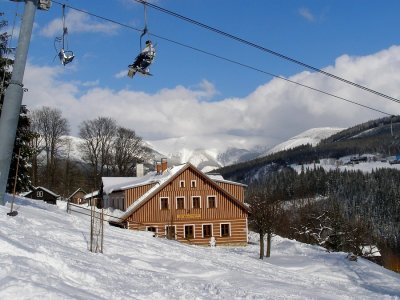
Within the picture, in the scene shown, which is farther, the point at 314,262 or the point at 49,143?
the point at 49,143

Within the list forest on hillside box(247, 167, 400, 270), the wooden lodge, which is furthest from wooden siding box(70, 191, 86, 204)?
the wooden lodge

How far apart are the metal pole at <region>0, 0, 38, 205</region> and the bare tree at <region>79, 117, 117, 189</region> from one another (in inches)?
2039

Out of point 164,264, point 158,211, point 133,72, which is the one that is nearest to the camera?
point 133,72

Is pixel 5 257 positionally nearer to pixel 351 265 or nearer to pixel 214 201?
pixel 351 265

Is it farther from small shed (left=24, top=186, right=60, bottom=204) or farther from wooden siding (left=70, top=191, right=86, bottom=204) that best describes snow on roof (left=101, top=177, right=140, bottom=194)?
wooden siding (left=70, top=191, right=86, bottom=204)

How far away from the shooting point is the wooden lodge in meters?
41.6

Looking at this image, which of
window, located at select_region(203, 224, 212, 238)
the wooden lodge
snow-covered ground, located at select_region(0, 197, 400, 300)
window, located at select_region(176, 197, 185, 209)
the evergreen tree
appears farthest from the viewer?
window, located at select_region(203, 224, 212, 238)

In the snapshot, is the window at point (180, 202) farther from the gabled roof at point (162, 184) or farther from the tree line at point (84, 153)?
the tree line at point (84, 153)

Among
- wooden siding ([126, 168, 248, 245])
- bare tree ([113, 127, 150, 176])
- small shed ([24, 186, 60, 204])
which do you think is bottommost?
wooden siding ([126, 168, 248, 245])

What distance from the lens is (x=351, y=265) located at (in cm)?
3028

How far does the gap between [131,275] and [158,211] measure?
103ft

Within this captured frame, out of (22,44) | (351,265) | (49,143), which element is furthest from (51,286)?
(49,143)

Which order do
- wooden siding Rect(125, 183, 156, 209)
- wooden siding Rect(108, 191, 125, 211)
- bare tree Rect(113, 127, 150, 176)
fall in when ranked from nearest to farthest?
1. wooden siding Rect(125, 183, 156, 209)
2. wooden siding Rect(108, 191, 125, 211)
3. bare tree Rect(113, 127, 150, 176)

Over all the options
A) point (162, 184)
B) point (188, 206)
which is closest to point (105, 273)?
point (162, 184)
